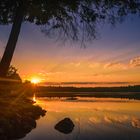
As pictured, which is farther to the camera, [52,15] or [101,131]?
[101,131]

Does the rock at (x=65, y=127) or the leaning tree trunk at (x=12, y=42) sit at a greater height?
the leaning tree trunk at (x=12, y=42)

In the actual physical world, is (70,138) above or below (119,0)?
below

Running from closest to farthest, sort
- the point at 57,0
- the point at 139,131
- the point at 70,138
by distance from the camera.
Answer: the point at 57,0
the point at 70,138
the point at 139,131

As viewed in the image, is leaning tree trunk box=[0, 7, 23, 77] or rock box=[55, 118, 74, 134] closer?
leaning tree trunk box=[0, 7, 23, 77]

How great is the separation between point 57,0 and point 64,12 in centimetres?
155

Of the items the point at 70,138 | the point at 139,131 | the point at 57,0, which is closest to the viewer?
the point at 57,0

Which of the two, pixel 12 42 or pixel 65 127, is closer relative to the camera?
pixel 12 42

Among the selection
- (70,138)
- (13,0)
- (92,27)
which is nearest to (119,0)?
(92,27)

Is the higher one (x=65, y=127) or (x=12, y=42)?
(x=12, y=42)

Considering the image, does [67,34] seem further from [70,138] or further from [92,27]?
[70,138]

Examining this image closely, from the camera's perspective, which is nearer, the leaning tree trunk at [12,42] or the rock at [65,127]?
the leaning tree trunk at [12,42]

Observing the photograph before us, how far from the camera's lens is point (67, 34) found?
2441cm

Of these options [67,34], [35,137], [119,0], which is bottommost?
[35,137]

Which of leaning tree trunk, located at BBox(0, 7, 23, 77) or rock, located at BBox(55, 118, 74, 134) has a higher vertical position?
leaning tree trunk, located at BBox(0, 7, 23, 77)
